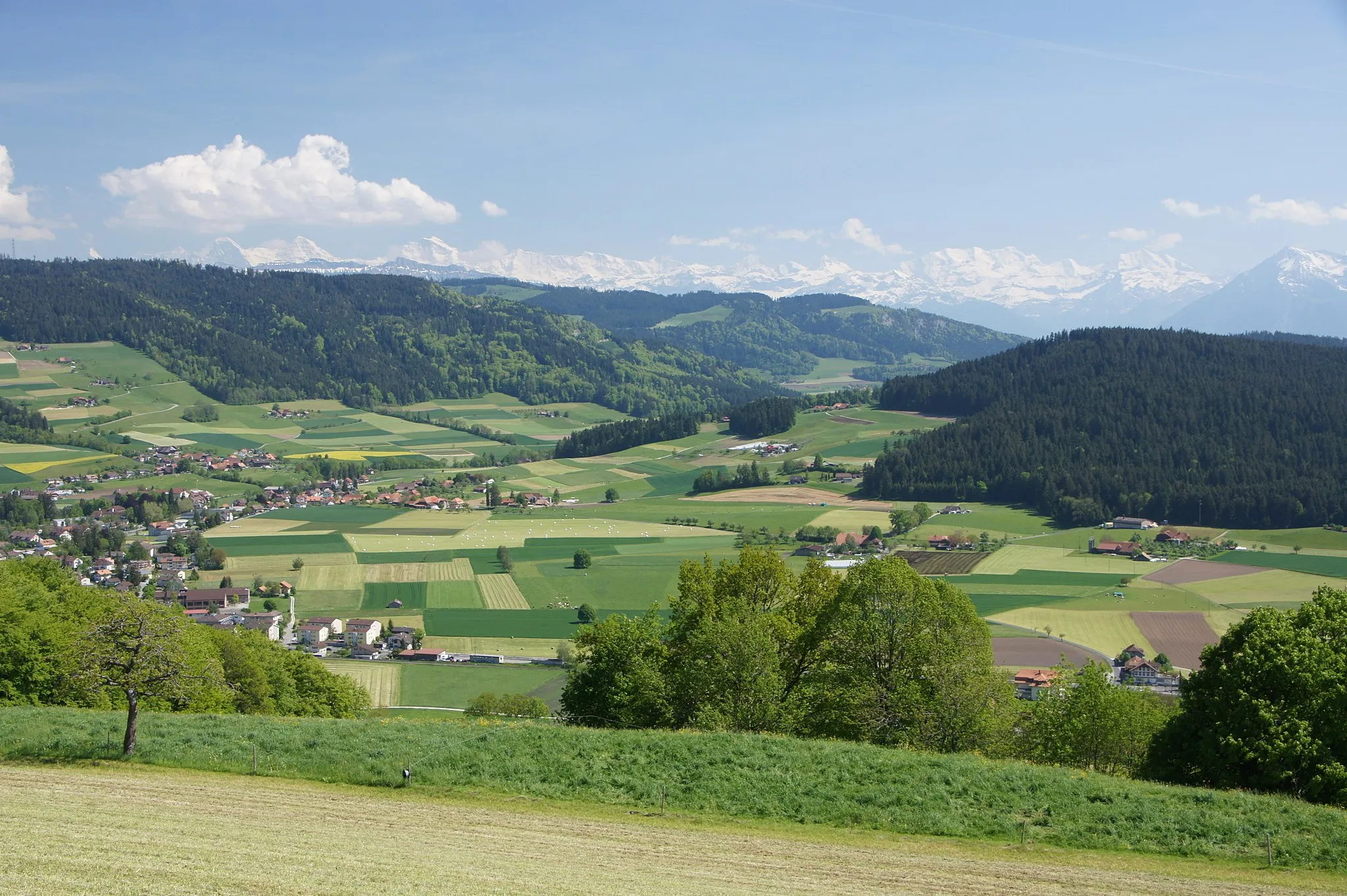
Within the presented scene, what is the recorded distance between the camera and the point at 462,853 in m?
18.3

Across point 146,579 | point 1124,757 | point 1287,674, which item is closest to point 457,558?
point 146,579

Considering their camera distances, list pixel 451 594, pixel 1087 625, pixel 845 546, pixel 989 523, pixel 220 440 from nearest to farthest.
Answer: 1. pixel 1087 625
2. pixel 451 594
3. pixel 845 546
4. pixel 989 523
5. pixel 220 440

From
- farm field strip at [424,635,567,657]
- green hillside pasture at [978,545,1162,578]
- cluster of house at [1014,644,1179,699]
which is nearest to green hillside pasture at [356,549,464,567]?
farm field strip at [424,635,567,657]

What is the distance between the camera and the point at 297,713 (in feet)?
144

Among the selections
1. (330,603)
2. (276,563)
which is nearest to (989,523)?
(330,603)

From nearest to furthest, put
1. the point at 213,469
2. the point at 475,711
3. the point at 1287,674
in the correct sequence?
the point at 1287,674 → the point at 475,711 → the point at 213,469

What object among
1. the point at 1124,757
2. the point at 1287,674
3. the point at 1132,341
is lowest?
the point at 1124,757

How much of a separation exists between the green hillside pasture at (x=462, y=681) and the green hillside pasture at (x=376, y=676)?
0.51 metres

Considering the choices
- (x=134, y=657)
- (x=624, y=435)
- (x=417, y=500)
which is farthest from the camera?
(x=624, y=435)

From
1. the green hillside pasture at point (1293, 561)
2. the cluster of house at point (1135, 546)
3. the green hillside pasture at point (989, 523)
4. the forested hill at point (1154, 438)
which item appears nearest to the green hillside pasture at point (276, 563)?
the green hillside pasture at point (989, 523)

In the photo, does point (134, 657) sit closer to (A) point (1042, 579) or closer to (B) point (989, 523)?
(A) point (1042, 579)

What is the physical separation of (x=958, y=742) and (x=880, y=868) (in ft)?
30.7

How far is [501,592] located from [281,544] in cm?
2916

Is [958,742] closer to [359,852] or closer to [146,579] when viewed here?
[359,852]
